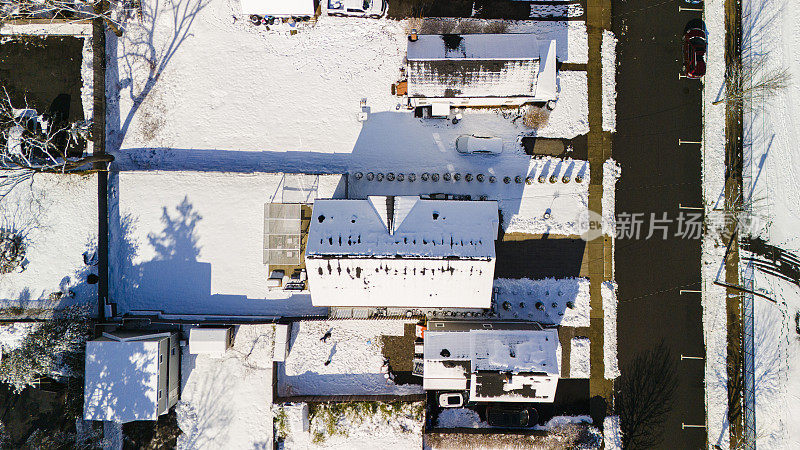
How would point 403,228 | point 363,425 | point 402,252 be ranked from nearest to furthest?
1. point 402,252
2. point 403,228
3. point 363,425

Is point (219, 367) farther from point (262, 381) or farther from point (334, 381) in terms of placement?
point (334, 381)

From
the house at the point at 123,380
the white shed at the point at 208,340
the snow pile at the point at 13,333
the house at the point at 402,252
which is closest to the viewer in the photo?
the house at the point at 402,252

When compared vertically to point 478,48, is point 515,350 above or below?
below

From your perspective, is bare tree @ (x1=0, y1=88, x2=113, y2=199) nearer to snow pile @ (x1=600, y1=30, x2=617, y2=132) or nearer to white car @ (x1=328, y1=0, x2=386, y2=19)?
white car @ (x1=328, y1=0, x2=386, y2=19)

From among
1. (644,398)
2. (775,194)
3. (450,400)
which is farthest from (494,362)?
(775,194)

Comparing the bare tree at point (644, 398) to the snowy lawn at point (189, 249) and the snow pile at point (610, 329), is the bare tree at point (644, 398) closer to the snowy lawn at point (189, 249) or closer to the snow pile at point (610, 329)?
the snow pile at point (610, 329)

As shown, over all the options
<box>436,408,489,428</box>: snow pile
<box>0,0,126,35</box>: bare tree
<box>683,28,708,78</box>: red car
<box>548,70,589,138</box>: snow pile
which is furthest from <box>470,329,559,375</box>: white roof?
<box>0,0,126,35</box>: bare tree

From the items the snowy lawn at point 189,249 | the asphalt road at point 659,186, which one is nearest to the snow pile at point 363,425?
the snowy lawn at point 189,249

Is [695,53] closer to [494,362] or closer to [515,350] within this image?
[515,350]
